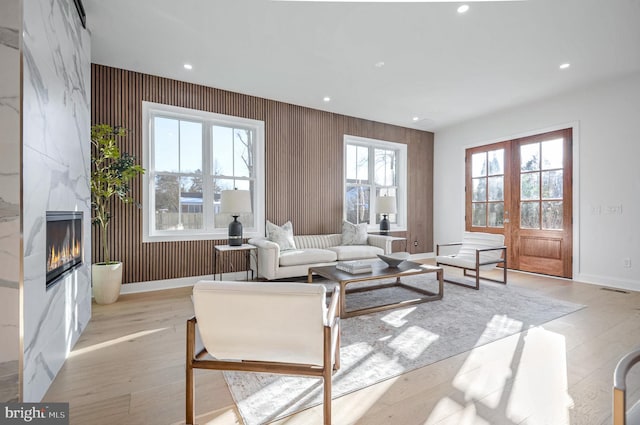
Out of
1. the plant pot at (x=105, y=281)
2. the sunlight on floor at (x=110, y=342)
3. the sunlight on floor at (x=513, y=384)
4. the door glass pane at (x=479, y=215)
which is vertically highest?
Result: the door glass pane at (x=479, y=215)

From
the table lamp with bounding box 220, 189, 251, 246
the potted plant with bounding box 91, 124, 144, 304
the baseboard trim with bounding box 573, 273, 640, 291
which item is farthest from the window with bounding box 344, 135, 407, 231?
the potted plant with bounding box 91, 124, 144, 304

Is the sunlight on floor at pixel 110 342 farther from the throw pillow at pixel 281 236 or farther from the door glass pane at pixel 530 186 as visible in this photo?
the door glass pane at pixel 530 186

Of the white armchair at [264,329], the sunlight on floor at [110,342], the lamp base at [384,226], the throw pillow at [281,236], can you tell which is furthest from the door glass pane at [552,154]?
the sunlight on floor at [110,342]

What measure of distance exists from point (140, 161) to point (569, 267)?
6535mm

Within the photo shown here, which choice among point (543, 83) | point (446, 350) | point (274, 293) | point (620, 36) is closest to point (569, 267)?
point (543, 83)

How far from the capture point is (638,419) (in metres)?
0.96

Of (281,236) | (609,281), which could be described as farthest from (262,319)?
(609,281)

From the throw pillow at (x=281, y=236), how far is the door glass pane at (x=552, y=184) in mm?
4272

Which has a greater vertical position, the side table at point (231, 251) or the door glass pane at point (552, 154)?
the door glass pane at point (552, 154)

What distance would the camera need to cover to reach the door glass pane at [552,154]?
4.80m

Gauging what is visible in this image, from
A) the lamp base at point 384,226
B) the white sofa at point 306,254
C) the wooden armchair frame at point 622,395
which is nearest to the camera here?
the wooden armchair frame at point 622,395

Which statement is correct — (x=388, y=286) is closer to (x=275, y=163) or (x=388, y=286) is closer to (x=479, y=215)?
(x=275, y=163)

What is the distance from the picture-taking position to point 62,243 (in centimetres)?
224

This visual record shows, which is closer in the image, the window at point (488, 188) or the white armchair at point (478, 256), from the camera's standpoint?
the white armchair at point (478, 256)
